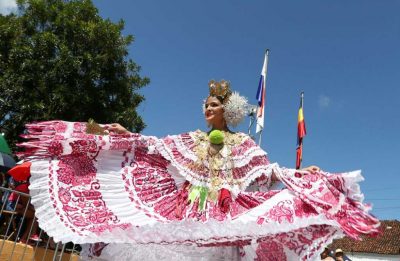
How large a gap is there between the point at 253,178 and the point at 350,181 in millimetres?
806

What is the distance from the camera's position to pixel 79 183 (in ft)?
12.0

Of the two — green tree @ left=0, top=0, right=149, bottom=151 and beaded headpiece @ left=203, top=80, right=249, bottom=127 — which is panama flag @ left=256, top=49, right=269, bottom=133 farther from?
beaded headpiece @ left=203, top=80, right=249, bottom=127

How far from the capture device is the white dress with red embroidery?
290 centimetres

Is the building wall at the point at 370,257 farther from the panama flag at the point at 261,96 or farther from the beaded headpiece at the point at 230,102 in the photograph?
the beaded headpiece at the point at 230,102

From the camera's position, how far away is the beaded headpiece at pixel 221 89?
171 inches

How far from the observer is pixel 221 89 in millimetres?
4336

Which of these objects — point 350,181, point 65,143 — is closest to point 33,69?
point 65,143

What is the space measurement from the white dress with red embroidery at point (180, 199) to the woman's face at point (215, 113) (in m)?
0.18

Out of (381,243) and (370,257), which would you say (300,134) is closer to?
(370,257)

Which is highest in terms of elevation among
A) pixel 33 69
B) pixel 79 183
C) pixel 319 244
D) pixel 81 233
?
pixel 33 69

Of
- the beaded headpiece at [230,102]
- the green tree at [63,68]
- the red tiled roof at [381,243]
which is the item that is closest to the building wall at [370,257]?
the red tiled roof at [381,243]

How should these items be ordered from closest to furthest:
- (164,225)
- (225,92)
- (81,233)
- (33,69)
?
(164,225) < (81,233) < (225,92) < (33,69)

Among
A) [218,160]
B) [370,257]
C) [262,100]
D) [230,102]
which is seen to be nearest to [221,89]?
[230,102]

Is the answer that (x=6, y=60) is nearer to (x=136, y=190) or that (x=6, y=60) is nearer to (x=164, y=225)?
(x=136, y=190)
